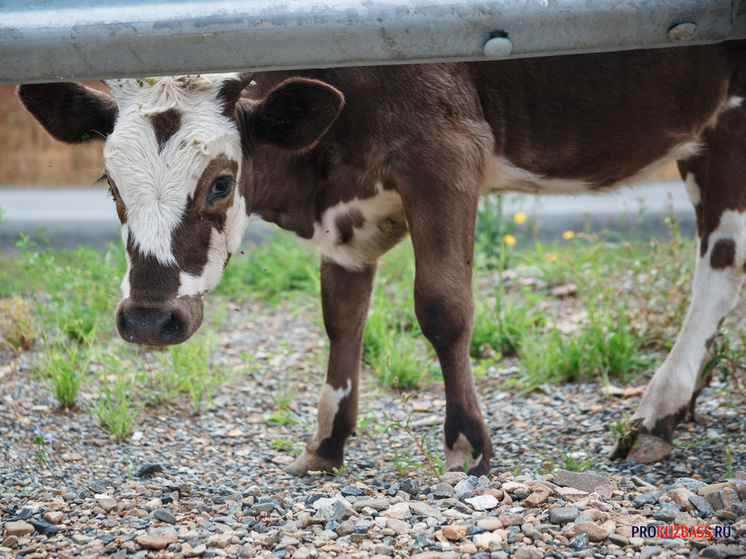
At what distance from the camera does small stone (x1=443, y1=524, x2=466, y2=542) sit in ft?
7.60

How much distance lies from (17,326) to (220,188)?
2416 mm

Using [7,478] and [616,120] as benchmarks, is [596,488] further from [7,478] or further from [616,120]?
[7,478]

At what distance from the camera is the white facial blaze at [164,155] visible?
2799 millimetres

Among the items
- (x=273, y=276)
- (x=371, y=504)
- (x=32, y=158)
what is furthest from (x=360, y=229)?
(x=32, y=158)

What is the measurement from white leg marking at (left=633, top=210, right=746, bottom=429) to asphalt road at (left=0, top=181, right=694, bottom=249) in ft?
11.6

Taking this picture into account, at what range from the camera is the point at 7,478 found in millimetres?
3078

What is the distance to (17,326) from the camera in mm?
4812

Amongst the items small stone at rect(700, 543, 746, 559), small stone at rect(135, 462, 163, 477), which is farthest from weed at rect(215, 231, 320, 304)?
small stone at rect(700, 543, 746, 559)

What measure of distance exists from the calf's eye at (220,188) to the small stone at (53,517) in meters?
1.15

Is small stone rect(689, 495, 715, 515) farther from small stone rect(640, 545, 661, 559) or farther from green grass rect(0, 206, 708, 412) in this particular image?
green grass rect(0, 206, 708, 412)

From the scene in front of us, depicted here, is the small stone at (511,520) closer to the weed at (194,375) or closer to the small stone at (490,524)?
the small stone at (490,524)

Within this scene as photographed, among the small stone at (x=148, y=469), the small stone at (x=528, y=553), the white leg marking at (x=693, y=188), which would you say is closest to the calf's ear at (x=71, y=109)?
the small stone at (x=148, y=469)

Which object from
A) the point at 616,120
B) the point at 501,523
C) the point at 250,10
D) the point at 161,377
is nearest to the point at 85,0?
the point at 250,10

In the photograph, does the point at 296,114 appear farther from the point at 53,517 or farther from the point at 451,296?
the point at 53,517
